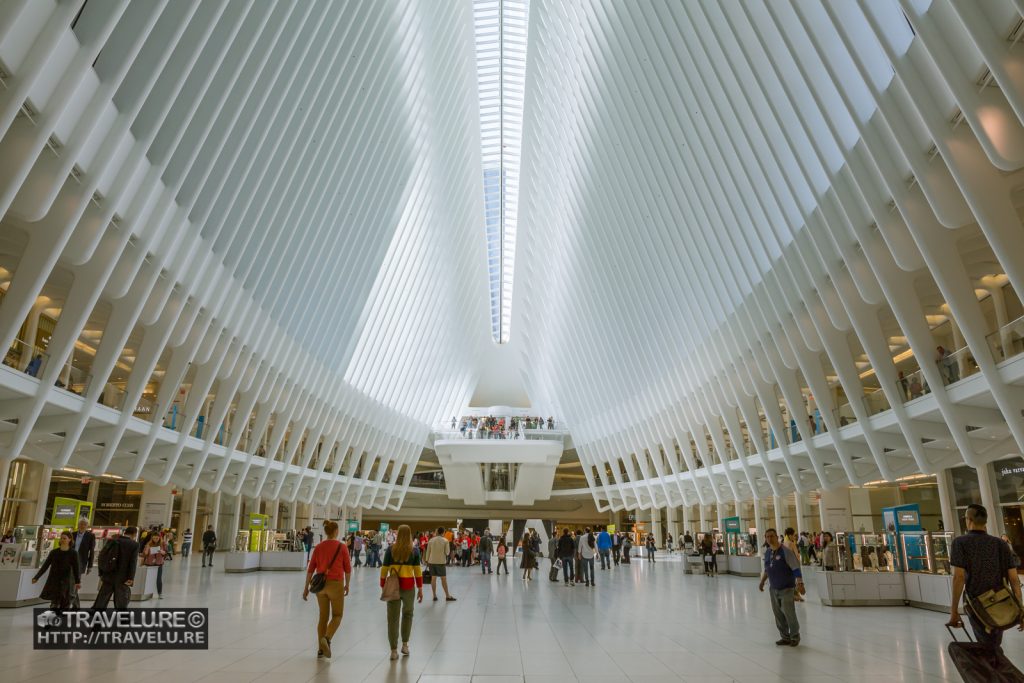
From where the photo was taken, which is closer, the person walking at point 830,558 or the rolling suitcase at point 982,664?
the rolling suitcase at point 982,664

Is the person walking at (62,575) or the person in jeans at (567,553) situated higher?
the person in jeans at (567,553)

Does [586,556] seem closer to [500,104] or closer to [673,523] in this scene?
[500,104]

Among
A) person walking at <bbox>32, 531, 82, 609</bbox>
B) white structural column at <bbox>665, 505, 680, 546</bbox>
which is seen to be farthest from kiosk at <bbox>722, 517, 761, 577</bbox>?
person walking at <bbox>32, 531, 82, 609</bbox>

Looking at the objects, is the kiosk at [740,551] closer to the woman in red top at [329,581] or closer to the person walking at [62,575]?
the woman in red top at [329,581]

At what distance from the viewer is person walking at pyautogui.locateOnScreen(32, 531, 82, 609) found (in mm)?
8344

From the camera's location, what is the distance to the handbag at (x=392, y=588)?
23.3 ft

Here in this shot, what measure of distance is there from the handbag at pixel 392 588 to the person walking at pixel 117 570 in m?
3.91

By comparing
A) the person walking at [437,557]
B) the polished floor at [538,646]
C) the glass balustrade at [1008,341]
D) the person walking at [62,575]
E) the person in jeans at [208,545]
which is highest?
the glass balustrade at [1008,341]

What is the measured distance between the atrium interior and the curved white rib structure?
0.08 metres

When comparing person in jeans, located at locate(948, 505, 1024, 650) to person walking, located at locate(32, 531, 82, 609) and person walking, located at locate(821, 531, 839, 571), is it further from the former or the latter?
person walking, located at locate(32, 531, 82, 609)

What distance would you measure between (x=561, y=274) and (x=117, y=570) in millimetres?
28043

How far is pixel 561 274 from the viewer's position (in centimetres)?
3528

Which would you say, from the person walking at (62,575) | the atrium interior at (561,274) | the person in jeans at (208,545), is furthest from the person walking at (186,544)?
the person walking at (62,575)

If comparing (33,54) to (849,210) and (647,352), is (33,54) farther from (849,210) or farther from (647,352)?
(647,352)
